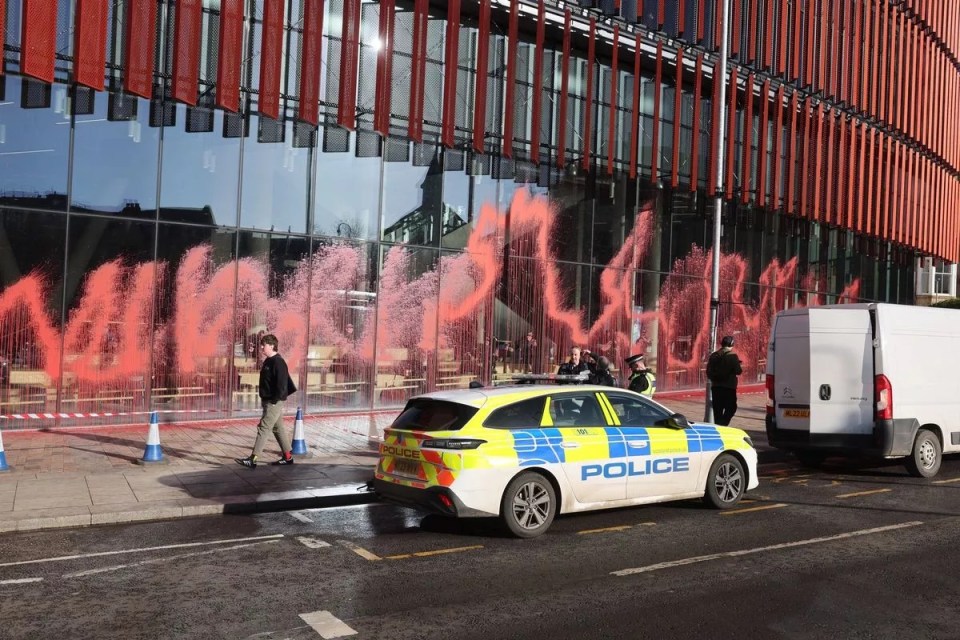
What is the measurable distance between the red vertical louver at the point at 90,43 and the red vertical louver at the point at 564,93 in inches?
397

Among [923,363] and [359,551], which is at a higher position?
[923,363]

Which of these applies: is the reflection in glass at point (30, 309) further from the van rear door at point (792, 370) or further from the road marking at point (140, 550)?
the van rear door at point (792, 370)

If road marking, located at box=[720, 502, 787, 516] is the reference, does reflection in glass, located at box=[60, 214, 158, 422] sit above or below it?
above

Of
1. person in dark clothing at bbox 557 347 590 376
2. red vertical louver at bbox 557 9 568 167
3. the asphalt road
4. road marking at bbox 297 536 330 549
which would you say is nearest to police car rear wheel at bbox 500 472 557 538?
the asphalt road

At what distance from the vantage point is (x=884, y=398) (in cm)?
1169

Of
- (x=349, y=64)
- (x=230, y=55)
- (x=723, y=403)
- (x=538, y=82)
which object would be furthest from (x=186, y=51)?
(x=723, y=403)

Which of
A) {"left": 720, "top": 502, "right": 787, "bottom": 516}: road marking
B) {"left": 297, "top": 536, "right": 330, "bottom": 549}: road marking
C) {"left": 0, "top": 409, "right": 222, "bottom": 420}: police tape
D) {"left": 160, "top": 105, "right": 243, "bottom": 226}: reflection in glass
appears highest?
{"left": 160, "top": 105, "right": 243, "bottom": 226}: reflection in glass

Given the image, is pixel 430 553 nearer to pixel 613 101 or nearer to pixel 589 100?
pixel 589 100

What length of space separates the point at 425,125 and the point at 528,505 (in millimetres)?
12567

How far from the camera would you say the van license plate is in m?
8.20

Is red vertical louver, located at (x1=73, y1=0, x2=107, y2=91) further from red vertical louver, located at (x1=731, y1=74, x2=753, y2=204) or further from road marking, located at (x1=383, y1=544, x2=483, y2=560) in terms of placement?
red vertical louver, located at (x1=731, y1=74, x2=753, y2=204)

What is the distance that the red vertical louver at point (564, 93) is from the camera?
65.8ft

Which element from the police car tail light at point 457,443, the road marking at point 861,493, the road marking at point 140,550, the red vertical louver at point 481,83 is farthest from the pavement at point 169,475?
the red vertical louver at point 481,83

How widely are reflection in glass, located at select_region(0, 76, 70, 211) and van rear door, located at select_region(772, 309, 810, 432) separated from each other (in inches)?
479
